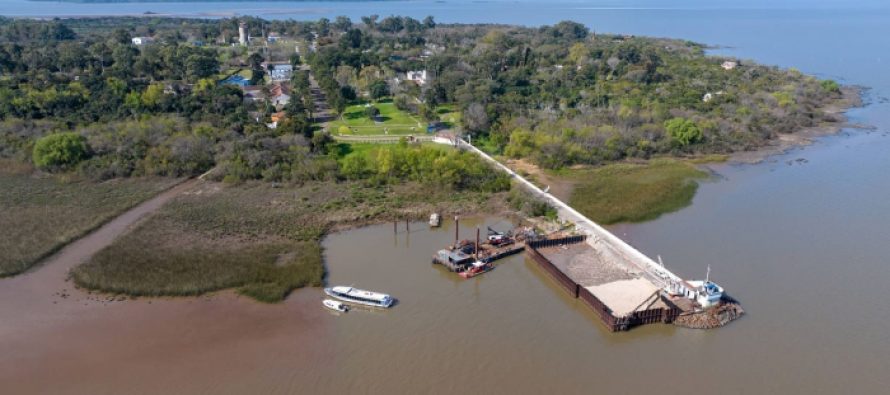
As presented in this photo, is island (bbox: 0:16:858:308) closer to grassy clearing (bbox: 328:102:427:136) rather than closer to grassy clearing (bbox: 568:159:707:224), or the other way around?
grassy clearing (bbox: 568:159:707:224)

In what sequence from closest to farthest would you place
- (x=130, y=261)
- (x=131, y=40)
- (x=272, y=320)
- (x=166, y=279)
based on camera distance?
(x=272, y=320), (x=166, y=279), (x=130, y=261), (x=131, y=40)

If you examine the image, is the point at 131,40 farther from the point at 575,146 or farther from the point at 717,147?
the point at 717,147

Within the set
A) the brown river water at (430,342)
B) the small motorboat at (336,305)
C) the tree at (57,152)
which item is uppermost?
the tree at (57,152)

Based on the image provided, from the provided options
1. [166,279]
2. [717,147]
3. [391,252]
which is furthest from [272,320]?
[717,147]

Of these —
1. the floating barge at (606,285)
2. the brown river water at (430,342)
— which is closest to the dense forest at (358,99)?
the floating barge at (606,285)

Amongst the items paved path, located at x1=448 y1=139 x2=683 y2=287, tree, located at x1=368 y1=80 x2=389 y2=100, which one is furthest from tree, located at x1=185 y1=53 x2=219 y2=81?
paved path, located at x1=448 y1=139 x2=683 y2=287

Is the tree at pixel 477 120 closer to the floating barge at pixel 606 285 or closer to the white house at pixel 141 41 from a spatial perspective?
the floating barge at pixel 606 285
